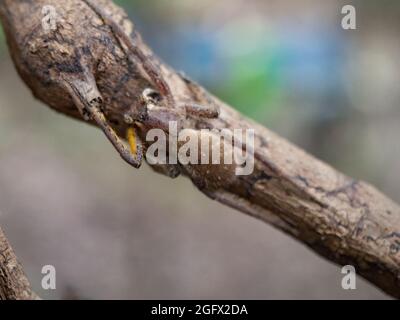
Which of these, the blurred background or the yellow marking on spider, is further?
the blurred background

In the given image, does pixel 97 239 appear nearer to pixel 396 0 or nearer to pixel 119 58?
pixel 119 58

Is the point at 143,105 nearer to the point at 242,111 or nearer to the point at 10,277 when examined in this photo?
the point at 10,277

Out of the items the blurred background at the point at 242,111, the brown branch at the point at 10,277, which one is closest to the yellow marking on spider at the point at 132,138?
the brown branch at the point at 10,277

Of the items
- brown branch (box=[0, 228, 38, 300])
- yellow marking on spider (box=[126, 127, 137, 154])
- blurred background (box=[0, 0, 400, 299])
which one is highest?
blurred background (box=[0, 0, 400, 299])

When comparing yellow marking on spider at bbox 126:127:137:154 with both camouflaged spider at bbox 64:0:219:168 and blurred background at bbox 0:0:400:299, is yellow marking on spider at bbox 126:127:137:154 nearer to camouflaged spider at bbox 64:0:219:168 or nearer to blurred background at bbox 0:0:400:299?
camouflaged spider at bbox 64:0:219:168

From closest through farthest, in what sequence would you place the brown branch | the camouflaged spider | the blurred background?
1. the brown branch
2. the camouflaged spider
3. the blurred background

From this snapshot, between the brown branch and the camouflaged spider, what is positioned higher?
the camouflaged spider

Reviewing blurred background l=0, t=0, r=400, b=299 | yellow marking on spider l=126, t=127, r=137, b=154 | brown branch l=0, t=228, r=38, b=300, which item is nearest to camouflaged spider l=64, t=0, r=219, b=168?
yellow marking on spider l=126, t=127, r=137, b=154
